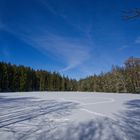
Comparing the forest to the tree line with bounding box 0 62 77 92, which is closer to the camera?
the forest

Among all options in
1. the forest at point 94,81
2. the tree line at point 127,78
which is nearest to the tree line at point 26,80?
the forest at point 94,81

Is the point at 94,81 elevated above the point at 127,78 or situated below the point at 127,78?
above

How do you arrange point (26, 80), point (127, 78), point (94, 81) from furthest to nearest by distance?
1. point (94, 81)
2. point (26, 80)
3. point (127, 78)

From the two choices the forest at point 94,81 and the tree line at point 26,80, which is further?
the tree line at point 26,80

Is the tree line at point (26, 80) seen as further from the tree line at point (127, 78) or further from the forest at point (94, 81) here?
the tree line at point (127, 78)

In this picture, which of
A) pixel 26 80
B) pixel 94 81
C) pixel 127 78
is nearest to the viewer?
pixel 127 78

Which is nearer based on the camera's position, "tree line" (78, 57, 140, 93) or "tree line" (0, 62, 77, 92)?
"tree line" (78, 57, 140, 93)

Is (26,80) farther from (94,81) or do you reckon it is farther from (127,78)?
(127,78)

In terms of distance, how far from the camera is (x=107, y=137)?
514 cm

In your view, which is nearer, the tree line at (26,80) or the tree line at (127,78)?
the tree line at (127,78)

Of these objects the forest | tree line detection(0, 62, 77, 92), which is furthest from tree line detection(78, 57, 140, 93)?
tree line detection(0, 62, 77, 92)

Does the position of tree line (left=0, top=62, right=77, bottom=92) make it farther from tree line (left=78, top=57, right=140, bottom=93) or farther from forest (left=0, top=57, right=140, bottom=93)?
tree line (left=78, top=57, right=140, bottom=93)

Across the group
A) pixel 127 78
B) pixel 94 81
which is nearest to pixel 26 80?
pixel 94 81

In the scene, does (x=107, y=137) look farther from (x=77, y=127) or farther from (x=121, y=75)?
(x=121, y=75)
